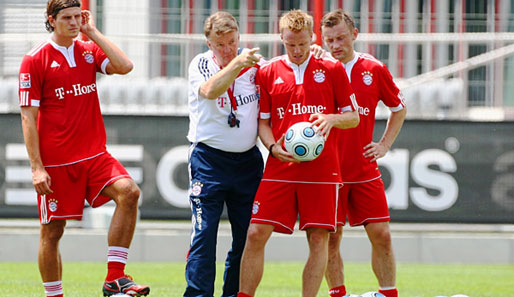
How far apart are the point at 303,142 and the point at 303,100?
434 millimetres

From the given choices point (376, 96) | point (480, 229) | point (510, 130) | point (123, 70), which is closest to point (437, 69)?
point (510, 130)

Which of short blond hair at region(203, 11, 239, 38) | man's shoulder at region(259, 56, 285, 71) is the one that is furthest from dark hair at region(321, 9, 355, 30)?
short blond hair at region(203, 11, 239, 38)

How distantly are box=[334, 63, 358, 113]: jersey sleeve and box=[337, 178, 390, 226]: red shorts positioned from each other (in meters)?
0.92

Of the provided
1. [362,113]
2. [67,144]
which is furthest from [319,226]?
[67,144]

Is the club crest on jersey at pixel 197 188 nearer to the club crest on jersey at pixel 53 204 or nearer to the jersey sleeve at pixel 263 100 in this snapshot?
the jersey sleeve at pixel 263 100

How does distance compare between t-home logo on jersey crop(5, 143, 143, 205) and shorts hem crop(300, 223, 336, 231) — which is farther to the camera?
t-home logo on jersey crop(5, 143, 143, 205)

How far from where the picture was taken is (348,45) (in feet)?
27.7

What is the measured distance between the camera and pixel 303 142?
7363 mm

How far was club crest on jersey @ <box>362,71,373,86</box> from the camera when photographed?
8.51 metres

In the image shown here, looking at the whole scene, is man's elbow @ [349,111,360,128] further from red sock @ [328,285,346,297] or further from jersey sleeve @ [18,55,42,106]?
jersey sleeve @ [18,55,42,106]

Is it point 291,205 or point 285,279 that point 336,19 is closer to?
point 291,205

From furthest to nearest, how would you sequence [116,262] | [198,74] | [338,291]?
[338,291] → [116,262] → [198,74]

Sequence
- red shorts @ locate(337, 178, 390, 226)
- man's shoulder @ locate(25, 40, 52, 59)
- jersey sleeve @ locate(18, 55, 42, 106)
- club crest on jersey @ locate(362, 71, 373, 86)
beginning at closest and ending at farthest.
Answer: jersey sleeve @ locate(18, 55, 42, 106) < man's shoulder @ locate(25, 40, 52, 59) < red shorts @ locate(337, 178, 390, 226) < club crest on jersey @ locate(362, 71, 373, 86)

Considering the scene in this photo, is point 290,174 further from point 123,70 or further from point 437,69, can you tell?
point 437,69
